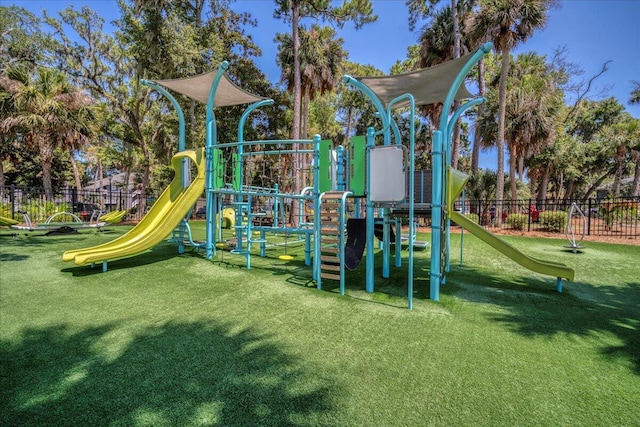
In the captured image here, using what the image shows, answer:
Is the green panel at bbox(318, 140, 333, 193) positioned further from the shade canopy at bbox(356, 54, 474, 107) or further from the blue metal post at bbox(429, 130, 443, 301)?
the blue metal post at bbox(429, 130, 443, 301)

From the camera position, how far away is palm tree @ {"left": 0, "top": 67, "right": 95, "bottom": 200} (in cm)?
1505

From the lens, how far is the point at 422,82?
689cm

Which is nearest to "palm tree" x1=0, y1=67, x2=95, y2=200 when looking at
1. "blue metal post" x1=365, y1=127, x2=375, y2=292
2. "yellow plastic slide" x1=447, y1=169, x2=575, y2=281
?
"blue metal post" x1=365, y1=127, x2=375, y2=292

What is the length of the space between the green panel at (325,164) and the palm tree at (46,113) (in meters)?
15.6

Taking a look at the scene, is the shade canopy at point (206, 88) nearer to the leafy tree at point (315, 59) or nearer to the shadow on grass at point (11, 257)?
the shadow on grass at point (11, 257)

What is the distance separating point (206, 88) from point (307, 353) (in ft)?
26.7

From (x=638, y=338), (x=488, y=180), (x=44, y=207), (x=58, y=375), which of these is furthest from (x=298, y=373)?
(x=488, y=180)

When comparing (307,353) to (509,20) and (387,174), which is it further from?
(509,20)

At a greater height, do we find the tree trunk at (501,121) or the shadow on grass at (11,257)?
the tree trunk at (501,121)

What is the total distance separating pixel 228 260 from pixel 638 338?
722cm

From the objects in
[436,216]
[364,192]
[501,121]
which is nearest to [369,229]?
[364,192]

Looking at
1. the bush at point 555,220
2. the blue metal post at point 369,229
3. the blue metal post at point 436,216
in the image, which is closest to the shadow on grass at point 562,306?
the blue metal post at point 436,216

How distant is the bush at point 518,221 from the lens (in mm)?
15570

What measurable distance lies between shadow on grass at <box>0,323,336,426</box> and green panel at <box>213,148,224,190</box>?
477 cm
